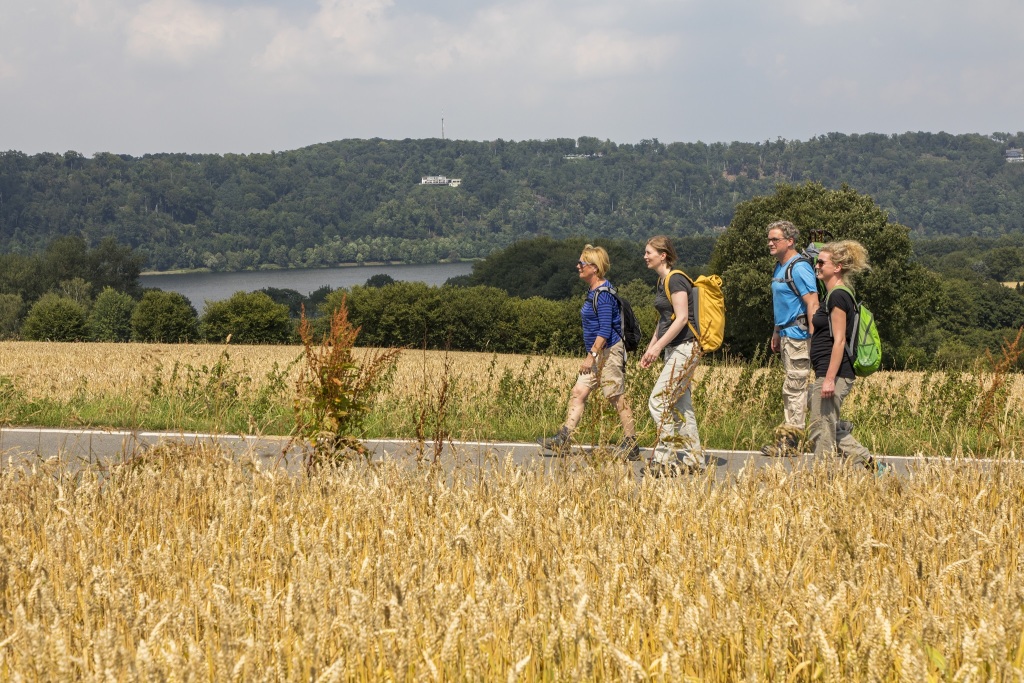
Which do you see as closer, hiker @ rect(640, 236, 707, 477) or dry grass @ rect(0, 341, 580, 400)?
hiker @ rect(640, 236, 707, 477)

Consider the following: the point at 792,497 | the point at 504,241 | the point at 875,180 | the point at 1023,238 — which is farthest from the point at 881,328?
the point at 875,180

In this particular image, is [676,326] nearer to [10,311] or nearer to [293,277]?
[10,311]

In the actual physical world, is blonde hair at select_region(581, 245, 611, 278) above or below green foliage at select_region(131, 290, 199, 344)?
above

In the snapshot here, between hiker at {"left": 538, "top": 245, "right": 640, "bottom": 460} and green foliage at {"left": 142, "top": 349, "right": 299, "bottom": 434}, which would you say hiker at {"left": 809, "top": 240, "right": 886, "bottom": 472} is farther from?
green foliage at {"left": 142, "top": 349, "right": 299, "bottom": 434}

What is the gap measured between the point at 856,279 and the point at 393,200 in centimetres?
14328

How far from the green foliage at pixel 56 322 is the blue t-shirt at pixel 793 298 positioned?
64.8 m

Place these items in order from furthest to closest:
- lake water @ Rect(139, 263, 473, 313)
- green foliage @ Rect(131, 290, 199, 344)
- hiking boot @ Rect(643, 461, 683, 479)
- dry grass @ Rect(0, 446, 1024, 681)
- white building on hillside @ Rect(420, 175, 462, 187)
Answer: white building on hillside @ Rect(420, 175, 462, 187)
lake water @ Rect(139, 263, 473, 313)
green foliage @ Rect(131, 290, 199, 344)
hiking boot @ Rect(643, 461, 683, 479)
dry grass @ Rect(0, 446, 1024, 681)

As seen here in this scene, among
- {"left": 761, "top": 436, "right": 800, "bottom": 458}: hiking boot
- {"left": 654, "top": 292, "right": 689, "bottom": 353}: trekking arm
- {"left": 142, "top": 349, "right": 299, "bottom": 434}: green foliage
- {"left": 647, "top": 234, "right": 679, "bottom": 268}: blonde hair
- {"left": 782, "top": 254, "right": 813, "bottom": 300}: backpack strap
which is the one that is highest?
{"left": 647, "top": 234, "right": 679, "bottom": 268}: blonde hair

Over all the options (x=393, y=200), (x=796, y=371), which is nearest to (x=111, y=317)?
(x=796, y=371)

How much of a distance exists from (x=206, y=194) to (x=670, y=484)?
601 feet

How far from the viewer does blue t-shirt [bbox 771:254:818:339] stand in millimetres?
8109

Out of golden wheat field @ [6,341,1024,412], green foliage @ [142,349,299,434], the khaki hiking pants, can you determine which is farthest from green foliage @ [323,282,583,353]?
the khaki hiking pants

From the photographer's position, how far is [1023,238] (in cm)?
11900

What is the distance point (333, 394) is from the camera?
19.4 feet
